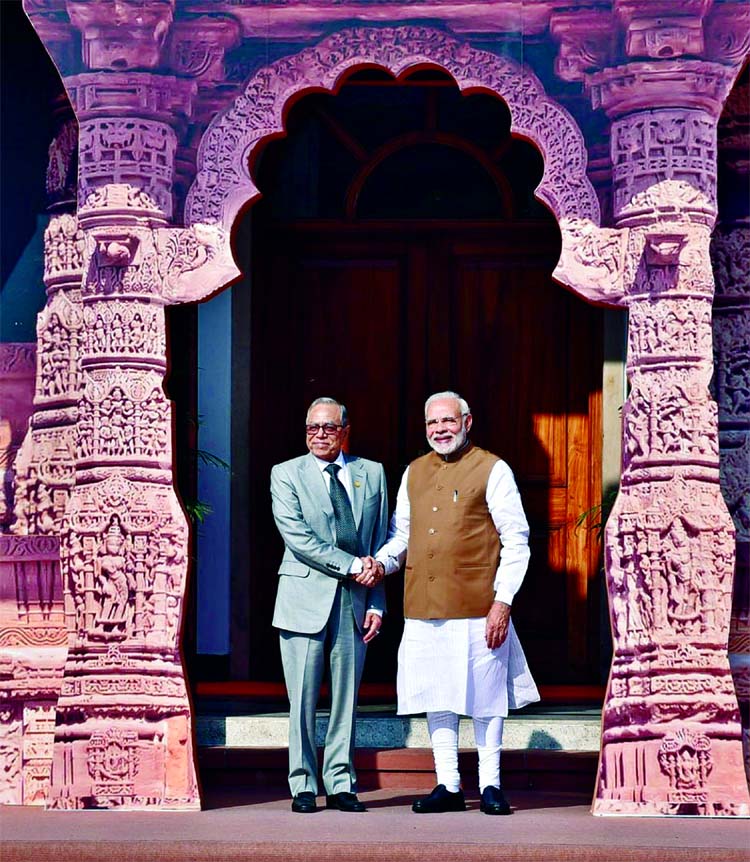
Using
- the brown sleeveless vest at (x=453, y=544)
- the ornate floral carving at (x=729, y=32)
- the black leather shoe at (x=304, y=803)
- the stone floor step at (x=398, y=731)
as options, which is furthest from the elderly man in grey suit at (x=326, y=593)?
the ornate floral carving at (x=729, y=32)

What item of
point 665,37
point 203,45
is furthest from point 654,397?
point 203,45

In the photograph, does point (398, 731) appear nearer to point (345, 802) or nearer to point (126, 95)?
point (345, 802)

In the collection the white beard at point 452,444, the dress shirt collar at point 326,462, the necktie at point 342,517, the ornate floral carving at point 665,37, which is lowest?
the necktie at point 342,517

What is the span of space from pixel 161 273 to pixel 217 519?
194 cm

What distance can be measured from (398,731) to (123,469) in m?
1.78

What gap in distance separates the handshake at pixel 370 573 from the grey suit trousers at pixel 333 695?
81 mm

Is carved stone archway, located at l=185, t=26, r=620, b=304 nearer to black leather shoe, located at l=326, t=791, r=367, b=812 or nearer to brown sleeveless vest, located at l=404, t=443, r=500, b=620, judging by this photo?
brown sleeveless vest, located at l=404, t=443, r=500, b=620

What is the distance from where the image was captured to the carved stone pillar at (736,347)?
25.7 feet

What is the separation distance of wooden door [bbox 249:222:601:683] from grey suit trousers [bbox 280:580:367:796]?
1642 mm

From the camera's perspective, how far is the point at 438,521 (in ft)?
24.3

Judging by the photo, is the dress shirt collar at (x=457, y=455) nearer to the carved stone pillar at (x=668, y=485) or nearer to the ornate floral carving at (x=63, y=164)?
the carved stone pillar at (x=668, y=485)

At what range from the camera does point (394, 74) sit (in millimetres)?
7609

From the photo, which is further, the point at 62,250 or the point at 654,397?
the point at 62,250

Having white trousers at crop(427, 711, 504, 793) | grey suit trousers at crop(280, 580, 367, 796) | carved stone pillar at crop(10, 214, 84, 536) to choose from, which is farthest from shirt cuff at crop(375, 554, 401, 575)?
carved stone pillar at crop(10, 214, 84, 536)
